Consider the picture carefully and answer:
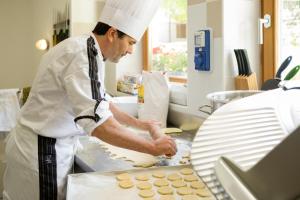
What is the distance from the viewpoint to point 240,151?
37 centimetres

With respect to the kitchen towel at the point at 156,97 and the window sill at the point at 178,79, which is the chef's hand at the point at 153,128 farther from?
the window sill at the point at 178,79

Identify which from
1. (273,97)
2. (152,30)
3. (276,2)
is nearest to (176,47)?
(152,30)

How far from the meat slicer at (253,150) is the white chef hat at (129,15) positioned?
1034 mm

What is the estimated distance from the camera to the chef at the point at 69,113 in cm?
116

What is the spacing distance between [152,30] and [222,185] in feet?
8.24

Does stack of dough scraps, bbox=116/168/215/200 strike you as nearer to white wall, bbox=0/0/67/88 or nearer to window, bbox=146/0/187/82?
window, bbox=146/0/187/82

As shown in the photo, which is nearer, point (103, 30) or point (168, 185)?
point (168, 185)

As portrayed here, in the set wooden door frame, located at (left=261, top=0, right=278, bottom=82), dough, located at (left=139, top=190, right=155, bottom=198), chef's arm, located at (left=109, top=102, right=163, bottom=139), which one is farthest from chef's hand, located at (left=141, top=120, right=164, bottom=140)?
wooden door frame, located at (left=261, top=0, right=278, bottom=82)

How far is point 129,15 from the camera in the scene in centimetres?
144

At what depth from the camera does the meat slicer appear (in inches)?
12.2

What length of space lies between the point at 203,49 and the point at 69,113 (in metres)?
0.71

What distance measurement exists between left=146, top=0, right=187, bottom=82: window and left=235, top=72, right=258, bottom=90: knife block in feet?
2.52

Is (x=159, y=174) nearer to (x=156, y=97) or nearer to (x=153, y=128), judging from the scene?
(x=153, y=128)

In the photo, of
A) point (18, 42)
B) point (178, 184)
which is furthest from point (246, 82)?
point (18, 42)
